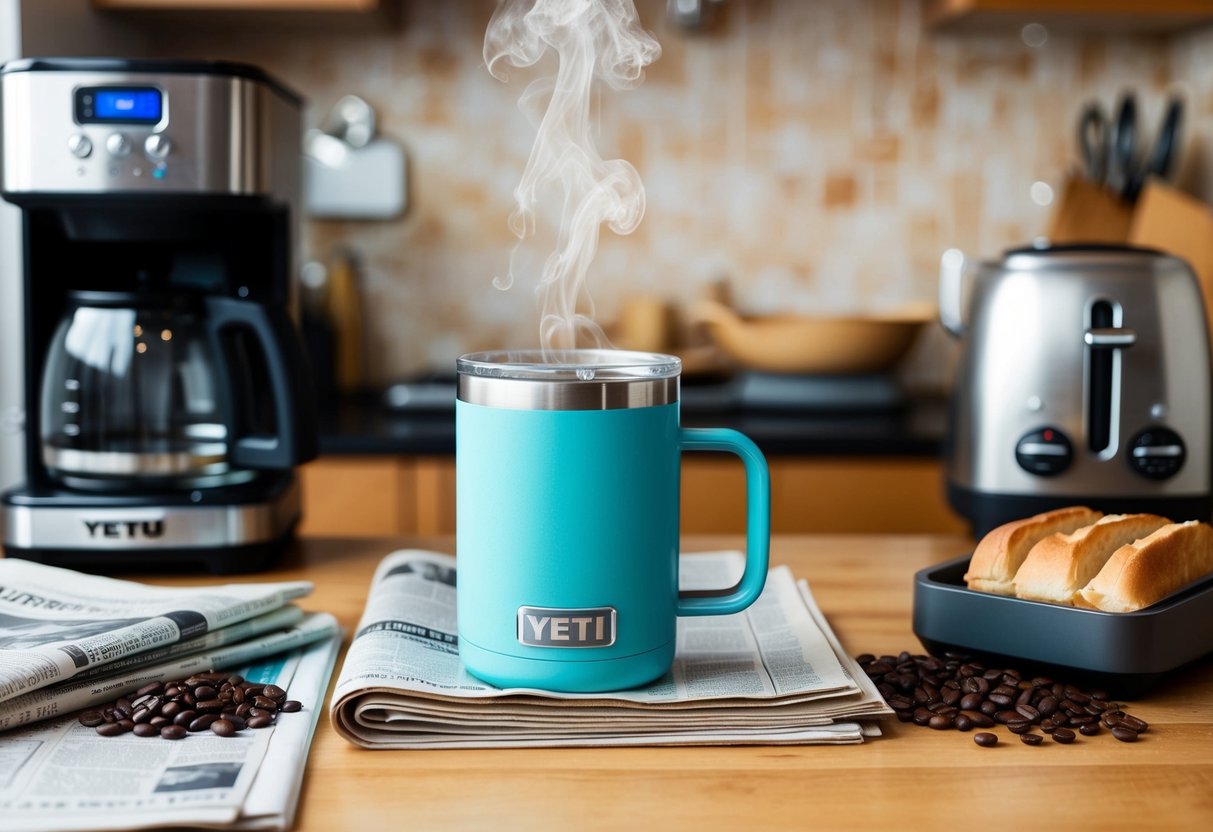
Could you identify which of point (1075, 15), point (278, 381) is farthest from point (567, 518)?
point (1075, 15)

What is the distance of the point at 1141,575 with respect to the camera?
2.45 feet

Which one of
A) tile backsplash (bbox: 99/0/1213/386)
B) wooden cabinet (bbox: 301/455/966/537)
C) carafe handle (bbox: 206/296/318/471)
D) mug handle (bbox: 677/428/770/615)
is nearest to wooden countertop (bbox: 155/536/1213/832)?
mug handle (bbox: 677/428/770/615)

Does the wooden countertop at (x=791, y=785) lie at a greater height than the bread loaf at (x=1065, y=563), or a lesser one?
lesser

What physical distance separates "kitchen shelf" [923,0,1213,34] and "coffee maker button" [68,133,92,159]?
1.54m

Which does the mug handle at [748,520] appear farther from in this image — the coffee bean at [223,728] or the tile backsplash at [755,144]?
the tile backsplash at [755,144]

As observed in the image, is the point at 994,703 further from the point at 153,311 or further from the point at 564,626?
the point at 153,311

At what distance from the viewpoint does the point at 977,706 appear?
2.36 ft

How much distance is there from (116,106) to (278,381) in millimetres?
270

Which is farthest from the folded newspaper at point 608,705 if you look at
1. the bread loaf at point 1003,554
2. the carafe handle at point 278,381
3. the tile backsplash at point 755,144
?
the tile backsplash at point 755,144

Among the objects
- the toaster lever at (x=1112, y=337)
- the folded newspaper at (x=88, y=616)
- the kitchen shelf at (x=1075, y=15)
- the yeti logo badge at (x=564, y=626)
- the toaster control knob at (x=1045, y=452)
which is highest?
the kitchen shelf at (x=1075, y=15)

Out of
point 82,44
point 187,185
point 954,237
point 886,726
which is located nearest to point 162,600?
point 187,185

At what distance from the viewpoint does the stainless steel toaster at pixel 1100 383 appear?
3.53ft

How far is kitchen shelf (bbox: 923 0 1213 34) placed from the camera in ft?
6.68

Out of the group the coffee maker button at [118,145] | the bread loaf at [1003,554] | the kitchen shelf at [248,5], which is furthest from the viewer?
the kitchen shelf at [248,5]
